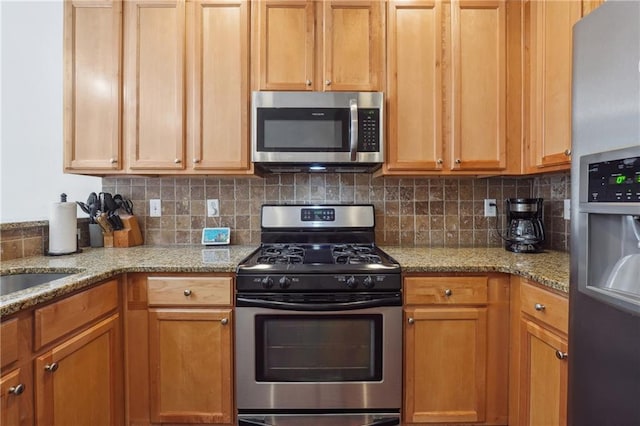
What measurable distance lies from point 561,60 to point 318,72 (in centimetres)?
117

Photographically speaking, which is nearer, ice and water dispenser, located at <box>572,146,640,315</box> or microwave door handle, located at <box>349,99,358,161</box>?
ice and water dispenser, located at <box>572,146,640,315</box>

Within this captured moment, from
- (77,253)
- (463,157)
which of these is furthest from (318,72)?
(77,253)

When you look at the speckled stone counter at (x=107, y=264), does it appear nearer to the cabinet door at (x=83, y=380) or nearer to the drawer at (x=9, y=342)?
the drawer at (x=9, y=342)

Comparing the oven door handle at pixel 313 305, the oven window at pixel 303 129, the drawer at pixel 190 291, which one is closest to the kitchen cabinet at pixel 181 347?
the drawer at pixel 190 291

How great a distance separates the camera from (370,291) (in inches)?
62.5

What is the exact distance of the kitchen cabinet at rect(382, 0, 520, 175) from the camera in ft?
6.25

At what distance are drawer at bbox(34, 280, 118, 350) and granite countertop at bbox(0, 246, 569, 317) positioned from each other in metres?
0.05

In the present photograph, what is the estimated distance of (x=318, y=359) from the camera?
1.60 m

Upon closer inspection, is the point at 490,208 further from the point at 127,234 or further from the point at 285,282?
the point at 127,234

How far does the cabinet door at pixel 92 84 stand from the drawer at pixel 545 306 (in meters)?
2.17

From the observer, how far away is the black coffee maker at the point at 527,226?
191 cm

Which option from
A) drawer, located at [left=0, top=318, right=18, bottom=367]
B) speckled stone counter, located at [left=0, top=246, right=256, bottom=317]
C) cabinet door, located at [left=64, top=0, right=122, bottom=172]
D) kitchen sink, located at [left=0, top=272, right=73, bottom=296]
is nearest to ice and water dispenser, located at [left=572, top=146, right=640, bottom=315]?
speckled stone counter, located at [left=0, top=246, right=256, bottom=317]

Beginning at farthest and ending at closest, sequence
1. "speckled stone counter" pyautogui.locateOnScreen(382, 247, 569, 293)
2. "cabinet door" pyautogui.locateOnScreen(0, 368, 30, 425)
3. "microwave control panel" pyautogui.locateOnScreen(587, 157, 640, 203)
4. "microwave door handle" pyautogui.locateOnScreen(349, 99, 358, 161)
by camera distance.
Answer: "microwave door handle" pyautogui.locateOnScreen(349, 99, 358, 161) < "speckled stone counter" pyautogui.locateOnScreen(382, 247, 569, 293) < "cabinet door" pyautogui.locateOnScreen(0, 368, 30, 425) < "microwave control panel" pyautogui.locateOnScreen(587, 157, 640, 203)

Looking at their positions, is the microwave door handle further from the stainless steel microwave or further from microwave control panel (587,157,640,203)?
microwave control panel (587,157,640,203)
